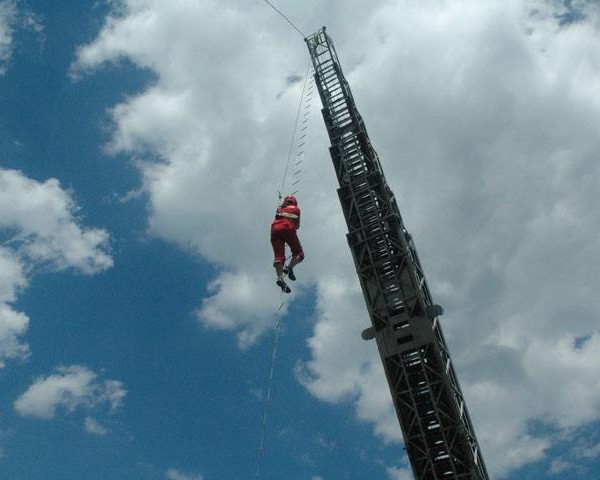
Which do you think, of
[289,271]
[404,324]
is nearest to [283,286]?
[289,271]

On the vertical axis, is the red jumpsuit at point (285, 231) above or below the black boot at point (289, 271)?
above

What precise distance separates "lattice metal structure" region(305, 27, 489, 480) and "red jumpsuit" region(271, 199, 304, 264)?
3.64m

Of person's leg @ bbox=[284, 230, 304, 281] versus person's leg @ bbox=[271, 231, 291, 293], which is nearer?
person's leg @ bbox=[271, 231, 291, 293]

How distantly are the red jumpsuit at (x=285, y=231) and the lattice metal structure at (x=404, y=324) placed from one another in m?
3.64

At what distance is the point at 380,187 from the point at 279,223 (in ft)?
18.2

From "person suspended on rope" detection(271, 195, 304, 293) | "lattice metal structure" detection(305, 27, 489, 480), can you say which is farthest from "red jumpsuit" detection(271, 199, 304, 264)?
"lattice metal structure" detection(305, 27, 489, 480)

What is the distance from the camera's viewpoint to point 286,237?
1309cm

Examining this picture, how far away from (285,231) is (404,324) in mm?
4983

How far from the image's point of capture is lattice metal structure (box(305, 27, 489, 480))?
13.7m

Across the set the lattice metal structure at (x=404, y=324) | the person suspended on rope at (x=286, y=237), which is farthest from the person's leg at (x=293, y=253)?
the lattice metal structure at (x=404, y=324)

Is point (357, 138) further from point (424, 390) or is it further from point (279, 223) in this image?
point (424, 390)

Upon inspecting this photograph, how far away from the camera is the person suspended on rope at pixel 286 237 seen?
42.5 feet

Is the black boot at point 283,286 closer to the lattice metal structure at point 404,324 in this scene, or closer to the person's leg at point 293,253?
the person's leg at point 293,253

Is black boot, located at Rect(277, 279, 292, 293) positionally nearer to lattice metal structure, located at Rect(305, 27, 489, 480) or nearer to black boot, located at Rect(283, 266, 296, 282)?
black boot, located at Rect(283, 266, 296, 282)
